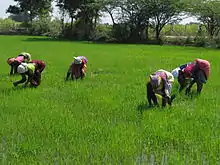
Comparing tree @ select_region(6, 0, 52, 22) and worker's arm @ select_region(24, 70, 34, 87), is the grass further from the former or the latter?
tree @ select_region(6, 0, 52, 22)

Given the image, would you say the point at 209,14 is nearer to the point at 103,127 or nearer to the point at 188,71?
the point at 188,71

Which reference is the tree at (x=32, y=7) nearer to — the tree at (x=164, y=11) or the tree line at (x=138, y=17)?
the tree line at (x=138, y=17)

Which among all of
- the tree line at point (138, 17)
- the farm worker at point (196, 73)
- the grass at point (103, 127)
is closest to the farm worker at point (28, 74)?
the grass at point (103, 127)

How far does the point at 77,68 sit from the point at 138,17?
30.9m

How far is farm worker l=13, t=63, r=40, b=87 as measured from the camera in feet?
31.7

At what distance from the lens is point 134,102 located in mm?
8547

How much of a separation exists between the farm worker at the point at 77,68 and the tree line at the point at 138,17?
27309mm

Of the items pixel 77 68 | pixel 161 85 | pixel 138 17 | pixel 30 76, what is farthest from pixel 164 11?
pixel 161 85

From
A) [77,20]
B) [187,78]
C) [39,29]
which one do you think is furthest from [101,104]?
[39,29]

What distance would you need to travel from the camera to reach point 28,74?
10.0 meters

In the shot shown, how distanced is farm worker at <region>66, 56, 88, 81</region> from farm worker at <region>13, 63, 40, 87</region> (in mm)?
1535

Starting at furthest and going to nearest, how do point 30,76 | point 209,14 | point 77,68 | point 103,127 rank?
point 209,14
point 77,68
point 30,76
point 103,127

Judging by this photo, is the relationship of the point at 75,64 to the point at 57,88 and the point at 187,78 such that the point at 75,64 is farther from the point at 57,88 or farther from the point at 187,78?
the point at 187,78

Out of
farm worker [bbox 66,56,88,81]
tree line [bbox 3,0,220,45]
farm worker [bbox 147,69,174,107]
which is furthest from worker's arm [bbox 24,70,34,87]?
tree line [bbox 3,0,220,45]
